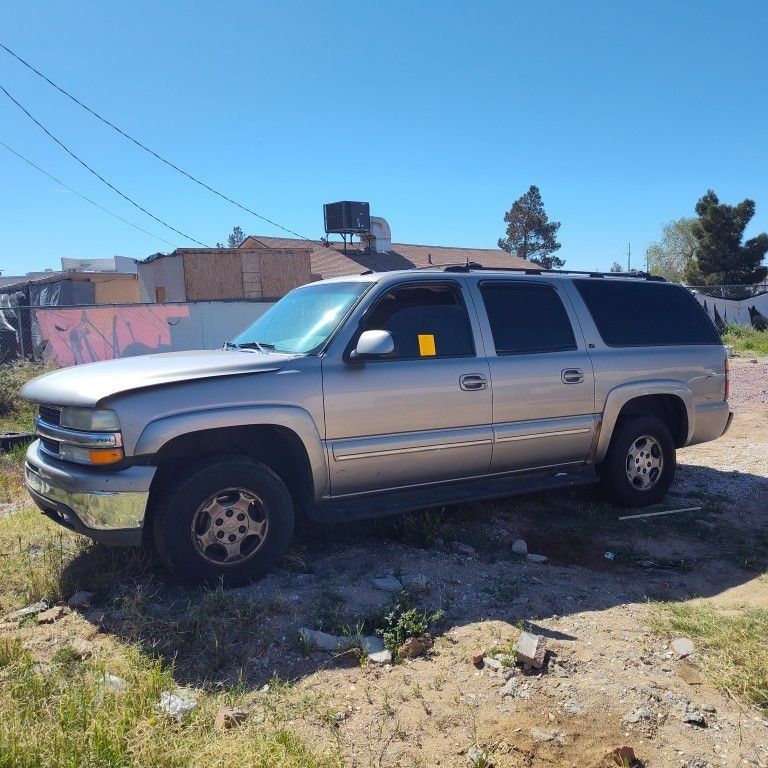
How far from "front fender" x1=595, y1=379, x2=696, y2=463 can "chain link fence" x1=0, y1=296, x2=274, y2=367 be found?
10.7 m

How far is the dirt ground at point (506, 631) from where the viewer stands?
2787 millimetres

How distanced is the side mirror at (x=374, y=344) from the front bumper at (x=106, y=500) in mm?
1398

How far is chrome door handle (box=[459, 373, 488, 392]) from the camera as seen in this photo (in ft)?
15.6

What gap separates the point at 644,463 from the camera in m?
5.81

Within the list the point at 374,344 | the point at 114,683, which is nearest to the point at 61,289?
the point at 374,344

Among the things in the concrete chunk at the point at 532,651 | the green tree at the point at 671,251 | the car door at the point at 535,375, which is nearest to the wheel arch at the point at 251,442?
the car door at the point at 535,375

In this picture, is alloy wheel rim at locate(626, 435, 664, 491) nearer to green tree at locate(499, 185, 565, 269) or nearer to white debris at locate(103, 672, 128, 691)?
white debris at locate(103, 672, 128, 691)

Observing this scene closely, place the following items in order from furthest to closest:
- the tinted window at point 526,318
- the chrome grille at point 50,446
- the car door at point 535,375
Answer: the tinted window at point 526,318, the car door at point 535,375, the chrome grille at point 50,446

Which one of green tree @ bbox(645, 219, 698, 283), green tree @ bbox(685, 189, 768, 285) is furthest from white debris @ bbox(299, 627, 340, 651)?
green tree @ bbox(645, 219, 698, 283)

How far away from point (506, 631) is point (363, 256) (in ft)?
88.3

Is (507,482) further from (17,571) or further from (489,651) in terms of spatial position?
(17,571)

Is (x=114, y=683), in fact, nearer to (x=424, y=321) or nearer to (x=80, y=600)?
(x=80, y=600)

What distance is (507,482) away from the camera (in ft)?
16.7

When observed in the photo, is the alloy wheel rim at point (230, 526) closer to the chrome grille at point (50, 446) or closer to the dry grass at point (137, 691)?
the dry grass at point (137, 691)
